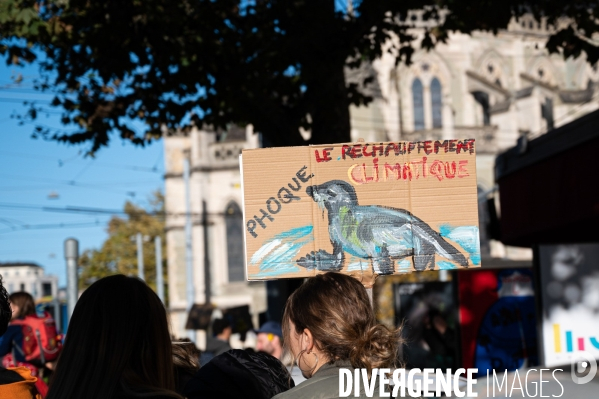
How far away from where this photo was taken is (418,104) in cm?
4631

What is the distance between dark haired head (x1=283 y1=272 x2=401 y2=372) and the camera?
9.23 ft

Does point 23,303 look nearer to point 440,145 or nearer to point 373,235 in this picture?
point 373,235

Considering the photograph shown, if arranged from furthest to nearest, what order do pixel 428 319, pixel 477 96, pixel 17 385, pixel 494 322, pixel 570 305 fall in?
pixel 477 96 < pixel 428 319 < pixel 494 322 < pixel 570 305 < pixel 17 385

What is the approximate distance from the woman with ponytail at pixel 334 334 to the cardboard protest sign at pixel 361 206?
47.5 inches

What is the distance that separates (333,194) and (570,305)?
9.69 feet

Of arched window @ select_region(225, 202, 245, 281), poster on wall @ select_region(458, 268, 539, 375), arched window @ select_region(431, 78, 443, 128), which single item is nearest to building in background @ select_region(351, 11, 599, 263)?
arched window @ select_region(431, 78, 443, 128)

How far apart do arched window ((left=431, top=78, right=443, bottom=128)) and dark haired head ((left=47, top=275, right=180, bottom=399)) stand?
1734 inches

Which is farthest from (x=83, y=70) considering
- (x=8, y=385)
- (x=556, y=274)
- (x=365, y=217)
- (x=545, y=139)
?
(x=8, y=385)

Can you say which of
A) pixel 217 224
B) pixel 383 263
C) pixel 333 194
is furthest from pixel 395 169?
pixel 217 224

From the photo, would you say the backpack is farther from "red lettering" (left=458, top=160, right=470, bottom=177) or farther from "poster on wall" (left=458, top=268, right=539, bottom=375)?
"red lettering" (left=458, top=160, right=470, bottom=177)

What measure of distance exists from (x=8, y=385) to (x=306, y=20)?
802 centimetres

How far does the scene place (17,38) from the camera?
11.1 metres

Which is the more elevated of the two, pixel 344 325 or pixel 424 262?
pixel 424 262

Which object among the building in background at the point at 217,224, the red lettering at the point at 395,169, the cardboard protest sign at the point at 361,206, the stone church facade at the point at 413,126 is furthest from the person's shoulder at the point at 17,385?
the building in background at the point at 217,224
